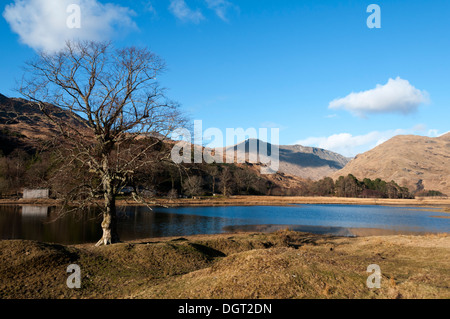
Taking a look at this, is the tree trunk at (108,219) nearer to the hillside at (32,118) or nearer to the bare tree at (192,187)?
the hillside at (32,118)

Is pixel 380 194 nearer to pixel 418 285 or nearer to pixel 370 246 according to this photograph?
pixel 370 246

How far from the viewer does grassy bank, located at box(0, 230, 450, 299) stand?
8383 mm

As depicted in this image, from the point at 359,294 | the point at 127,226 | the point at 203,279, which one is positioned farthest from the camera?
the point at 127,226

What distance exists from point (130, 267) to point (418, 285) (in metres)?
10.4

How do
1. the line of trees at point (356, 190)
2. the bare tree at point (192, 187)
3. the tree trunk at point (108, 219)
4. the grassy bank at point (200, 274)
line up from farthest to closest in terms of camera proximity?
the line of trees at point (356, 190)
the bare tree at point (192, 187)
the tree trunk at point (108, 219)
the grassy bank at point (200, 274)

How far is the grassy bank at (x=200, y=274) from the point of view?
8383mm

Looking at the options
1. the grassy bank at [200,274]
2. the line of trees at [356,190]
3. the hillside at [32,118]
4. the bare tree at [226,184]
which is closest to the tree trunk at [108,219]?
the grassy bank at [200,274]

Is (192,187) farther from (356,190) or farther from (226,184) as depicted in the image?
(356,190)

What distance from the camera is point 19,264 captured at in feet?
38.0

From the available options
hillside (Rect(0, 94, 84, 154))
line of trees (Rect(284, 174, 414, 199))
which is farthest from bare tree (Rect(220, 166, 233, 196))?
hillside (Rect(0, 94, 84, 154))

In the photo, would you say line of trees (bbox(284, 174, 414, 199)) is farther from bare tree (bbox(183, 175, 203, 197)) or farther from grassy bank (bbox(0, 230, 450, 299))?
grassy bank (bbox(0, 230, 450, 299))

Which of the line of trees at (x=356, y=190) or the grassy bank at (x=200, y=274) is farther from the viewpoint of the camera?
the line of trees at (x=356, y=190)

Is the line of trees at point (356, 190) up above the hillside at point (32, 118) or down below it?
below
